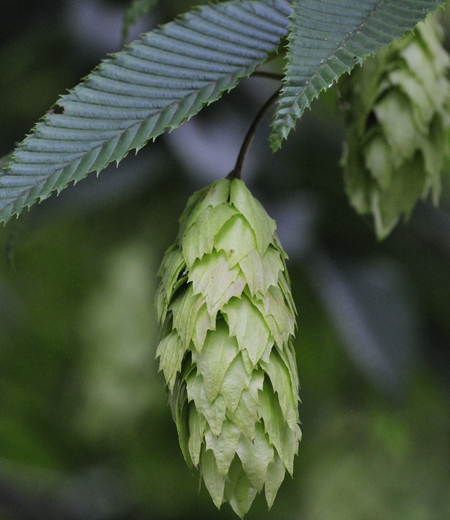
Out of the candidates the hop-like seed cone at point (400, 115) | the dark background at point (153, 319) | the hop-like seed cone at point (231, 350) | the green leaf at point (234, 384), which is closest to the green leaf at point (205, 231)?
the hop-like seed cone at point (231, 350)

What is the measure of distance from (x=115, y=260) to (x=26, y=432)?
529mm

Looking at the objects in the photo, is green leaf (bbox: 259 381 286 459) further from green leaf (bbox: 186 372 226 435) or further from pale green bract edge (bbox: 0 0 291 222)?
pale green bract edge (bbox: 0 0 291 222)

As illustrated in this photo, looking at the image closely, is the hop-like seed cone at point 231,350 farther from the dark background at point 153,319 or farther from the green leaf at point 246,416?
the dark background at point 153,319

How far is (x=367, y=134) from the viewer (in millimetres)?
847

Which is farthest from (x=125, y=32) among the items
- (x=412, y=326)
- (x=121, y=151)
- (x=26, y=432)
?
(x=26, y=432)

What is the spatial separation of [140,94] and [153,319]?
0.90 metres

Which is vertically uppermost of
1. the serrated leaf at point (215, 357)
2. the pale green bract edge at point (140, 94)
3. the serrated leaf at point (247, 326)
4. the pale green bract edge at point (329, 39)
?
the pale green bract edge at point (329, 39)

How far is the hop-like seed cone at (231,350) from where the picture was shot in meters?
0.53

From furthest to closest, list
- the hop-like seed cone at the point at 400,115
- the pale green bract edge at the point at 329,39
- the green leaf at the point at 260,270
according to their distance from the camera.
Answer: the hop-like seed cone at the point at 400,115
the green leaf at the point at 260,270
the pale green bract edge at the point at 329,39

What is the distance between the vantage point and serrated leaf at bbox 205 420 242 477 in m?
0.53

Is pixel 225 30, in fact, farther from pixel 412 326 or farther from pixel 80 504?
pixel 80 504

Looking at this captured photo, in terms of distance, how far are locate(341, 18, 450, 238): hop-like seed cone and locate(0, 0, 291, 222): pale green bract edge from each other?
22cm

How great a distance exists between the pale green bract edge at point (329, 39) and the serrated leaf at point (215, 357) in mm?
196

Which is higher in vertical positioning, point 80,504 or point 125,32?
point 125,32
